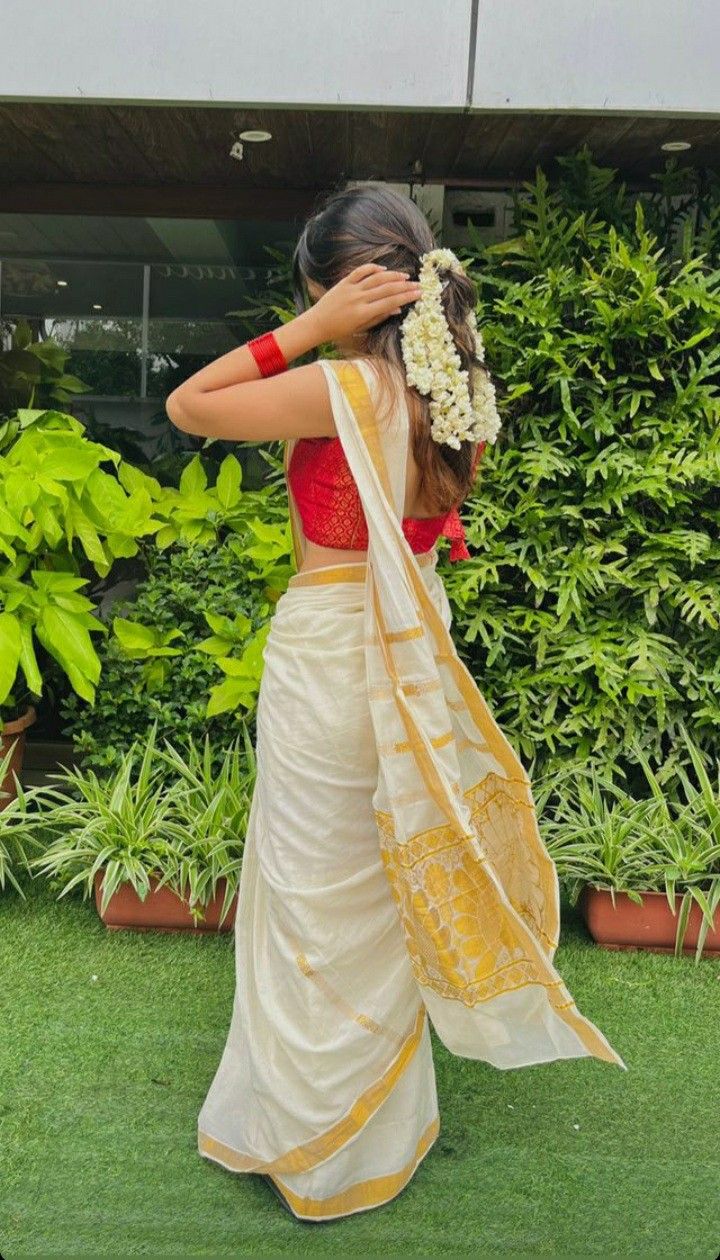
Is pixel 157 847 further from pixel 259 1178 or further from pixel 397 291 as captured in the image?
pixel 397 291

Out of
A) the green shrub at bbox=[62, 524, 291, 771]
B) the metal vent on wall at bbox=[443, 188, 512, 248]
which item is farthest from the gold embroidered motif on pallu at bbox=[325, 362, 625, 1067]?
the metal vent on wall at bbox=[443, 188, 512, 248]

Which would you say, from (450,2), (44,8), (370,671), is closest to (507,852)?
(370,671)

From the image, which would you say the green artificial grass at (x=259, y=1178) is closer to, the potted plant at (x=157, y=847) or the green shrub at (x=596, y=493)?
the potted plant at (x=157, y=847)

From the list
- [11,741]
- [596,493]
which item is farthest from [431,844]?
[11,741]

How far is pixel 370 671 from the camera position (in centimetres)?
188

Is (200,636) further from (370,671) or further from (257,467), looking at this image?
(370,671)

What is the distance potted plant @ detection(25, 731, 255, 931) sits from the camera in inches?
126

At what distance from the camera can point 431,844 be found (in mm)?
1896

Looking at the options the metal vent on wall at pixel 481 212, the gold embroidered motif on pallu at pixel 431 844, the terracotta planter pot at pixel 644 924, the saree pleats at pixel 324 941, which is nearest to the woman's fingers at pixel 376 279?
the gold embroidered motif on pallu at pixel 431 844

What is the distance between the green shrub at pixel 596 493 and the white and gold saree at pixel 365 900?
1.53 metres

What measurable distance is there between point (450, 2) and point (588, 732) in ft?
7.72

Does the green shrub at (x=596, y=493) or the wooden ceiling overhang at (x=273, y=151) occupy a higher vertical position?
the wooden ceiling overhang at (x=273, y=151)

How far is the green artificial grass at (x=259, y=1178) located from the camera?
2.02 meters

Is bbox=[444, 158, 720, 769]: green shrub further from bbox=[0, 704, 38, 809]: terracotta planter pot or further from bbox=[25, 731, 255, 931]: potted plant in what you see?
bbox=[0, 704, 38, 809]: terracotta planter pot
